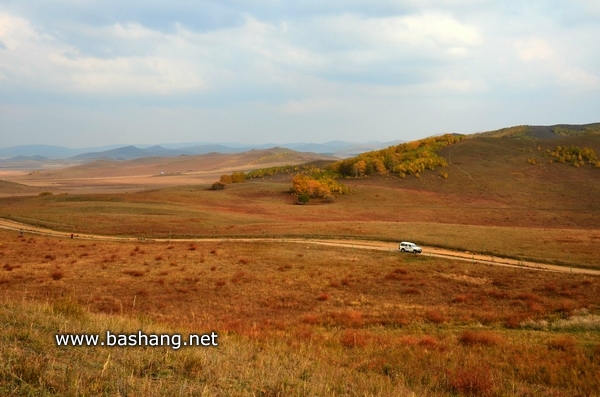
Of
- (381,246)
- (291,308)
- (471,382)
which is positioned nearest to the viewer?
(471,382)

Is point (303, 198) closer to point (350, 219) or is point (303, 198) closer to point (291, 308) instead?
point (350, 219)

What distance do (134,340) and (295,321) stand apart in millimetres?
9659

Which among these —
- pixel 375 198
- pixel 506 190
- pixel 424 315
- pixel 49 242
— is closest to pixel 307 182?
pixel 375 198

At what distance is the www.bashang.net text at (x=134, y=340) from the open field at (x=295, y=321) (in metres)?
0.40

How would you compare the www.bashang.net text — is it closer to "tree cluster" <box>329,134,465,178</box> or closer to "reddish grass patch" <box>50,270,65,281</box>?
"reddish grass patch" <box>50,270,65,281</box>

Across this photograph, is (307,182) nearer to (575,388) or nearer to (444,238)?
(444,238)

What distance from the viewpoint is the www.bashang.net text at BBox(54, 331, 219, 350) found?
922cm

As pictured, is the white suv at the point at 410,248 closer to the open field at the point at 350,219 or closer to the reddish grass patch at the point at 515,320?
the open field at the point at 350,219

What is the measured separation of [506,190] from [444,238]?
212ft

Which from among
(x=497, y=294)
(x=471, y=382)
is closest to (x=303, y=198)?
(x=497, y=294)

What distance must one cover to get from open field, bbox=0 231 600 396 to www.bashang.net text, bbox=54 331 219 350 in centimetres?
40

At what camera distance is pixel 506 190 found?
105 m

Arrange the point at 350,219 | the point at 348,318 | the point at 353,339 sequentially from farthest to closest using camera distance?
the point at 350,219, the point at 348,318, the point at 353,339

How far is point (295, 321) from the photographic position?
18.6 m
